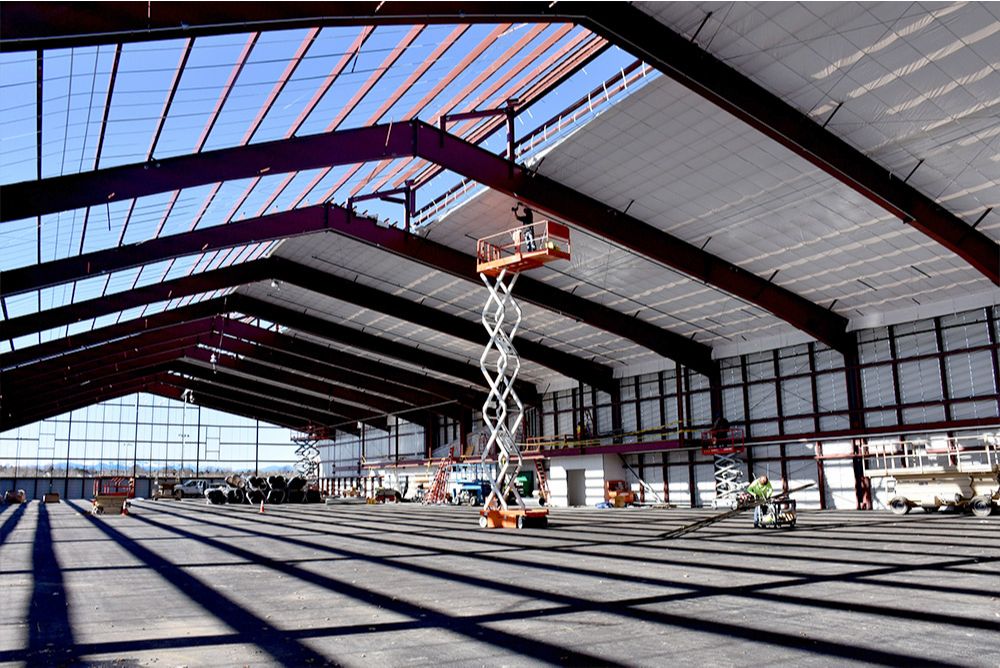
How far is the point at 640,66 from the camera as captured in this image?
2105 cm

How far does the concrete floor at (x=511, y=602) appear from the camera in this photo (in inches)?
285

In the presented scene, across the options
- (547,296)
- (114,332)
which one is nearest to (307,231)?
(547,296)

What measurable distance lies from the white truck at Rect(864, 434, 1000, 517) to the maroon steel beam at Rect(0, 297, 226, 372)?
3504cm

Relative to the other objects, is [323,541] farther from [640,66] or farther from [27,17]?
[640,66]

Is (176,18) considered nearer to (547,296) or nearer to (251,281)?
(251,281)

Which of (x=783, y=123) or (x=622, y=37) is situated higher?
(x=622, y=37)

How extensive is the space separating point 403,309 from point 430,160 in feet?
54.3

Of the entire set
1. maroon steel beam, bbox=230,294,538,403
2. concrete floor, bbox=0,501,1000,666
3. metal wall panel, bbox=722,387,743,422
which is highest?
maroon steel beam, bbox=230,294,538,403

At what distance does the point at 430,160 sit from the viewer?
23.9 m

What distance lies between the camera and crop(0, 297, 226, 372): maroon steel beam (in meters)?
40.8

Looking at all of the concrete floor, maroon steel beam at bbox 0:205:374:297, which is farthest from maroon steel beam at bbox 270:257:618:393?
the concrete floor

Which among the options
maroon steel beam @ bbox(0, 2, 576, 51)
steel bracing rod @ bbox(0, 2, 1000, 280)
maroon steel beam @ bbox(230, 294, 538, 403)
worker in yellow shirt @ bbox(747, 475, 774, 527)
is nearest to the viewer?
maroon steel beam @ bbox(0, 2, 576, 51)

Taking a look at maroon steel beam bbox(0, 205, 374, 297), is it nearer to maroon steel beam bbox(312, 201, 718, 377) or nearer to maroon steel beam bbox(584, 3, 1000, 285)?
maroon steel beam bbox(312, 201, 718, 377)

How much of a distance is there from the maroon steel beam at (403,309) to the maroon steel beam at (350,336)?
21.2ft
